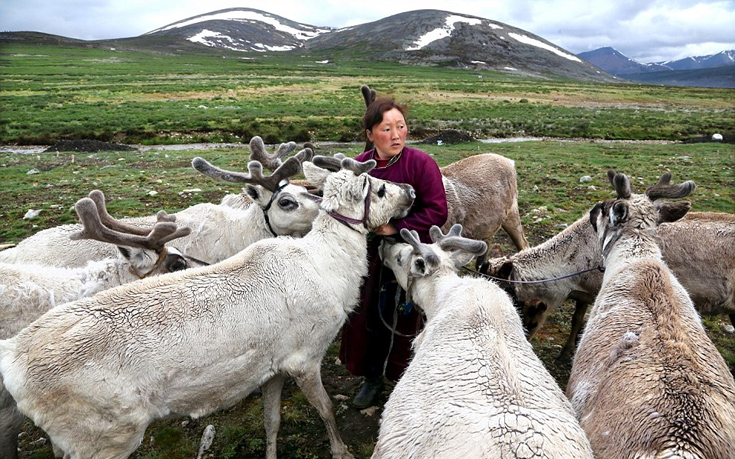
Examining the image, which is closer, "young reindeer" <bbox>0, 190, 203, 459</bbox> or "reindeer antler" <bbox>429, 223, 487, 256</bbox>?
"young reindeer" <bbox>0, 190, 203, 459</bbox>

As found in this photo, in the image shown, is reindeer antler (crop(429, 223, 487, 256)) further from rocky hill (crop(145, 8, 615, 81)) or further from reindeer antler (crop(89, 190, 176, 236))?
rocky hill (crop(145, 8, 615, 81))

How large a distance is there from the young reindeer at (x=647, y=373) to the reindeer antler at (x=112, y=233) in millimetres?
4121

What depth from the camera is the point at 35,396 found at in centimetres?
310

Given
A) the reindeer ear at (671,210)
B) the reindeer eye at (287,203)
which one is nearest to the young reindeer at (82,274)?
the reindeer eye at (287,203)

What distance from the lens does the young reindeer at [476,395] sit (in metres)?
2.37

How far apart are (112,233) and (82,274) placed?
507 mm

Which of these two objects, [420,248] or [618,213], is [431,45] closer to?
[618,213]

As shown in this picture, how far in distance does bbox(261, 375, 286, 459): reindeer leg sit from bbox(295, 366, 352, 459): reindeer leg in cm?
26

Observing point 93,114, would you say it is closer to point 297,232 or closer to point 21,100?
point 21,100

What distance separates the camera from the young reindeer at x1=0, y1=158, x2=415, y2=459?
10.3ft

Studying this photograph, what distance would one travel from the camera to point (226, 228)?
6148 millimetres

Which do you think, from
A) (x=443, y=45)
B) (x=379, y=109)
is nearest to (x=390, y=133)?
(x=379, y=109)

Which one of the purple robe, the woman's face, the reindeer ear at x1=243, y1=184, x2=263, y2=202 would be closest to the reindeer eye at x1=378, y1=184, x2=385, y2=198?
the purple robe

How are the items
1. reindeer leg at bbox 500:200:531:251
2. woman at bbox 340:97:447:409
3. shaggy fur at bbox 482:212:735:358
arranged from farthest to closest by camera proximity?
reindeer leg at bbox 500:200:531:251 < shaggy fur at bbox 482:212:735:358 < woman at bbox 340:97:447:409
